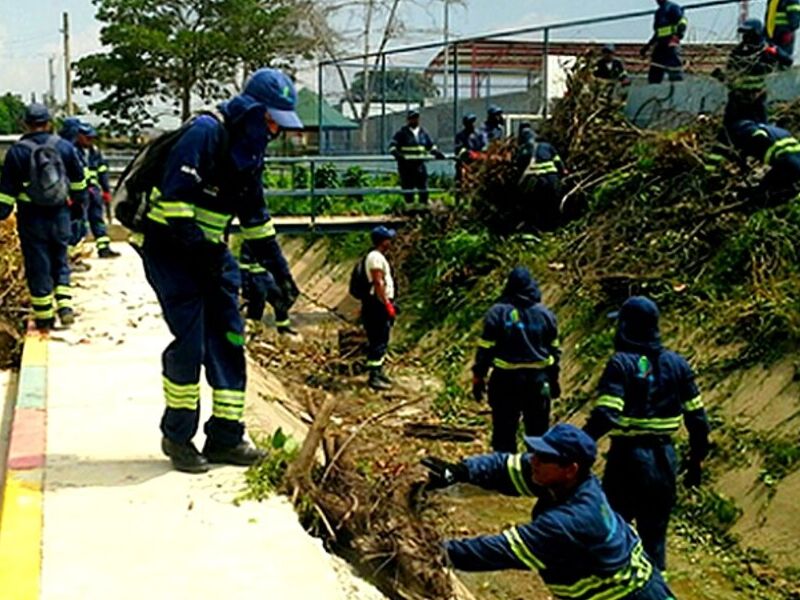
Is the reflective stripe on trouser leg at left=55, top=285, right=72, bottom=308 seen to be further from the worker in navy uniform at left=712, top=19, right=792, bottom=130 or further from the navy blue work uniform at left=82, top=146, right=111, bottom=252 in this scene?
the worker in navy uniform at left=712, top=19, right=792, bottom=130

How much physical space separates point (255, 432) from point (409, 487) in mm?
1776

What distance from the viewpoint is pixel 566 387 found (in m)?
11.1

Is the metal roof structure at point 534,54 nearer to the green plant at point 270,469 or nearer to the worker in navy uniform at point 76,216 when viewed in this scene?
the worker in navy uniform at point 76,216

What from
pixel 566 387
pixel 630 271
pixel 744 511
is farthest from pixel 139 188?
pixel 630 271

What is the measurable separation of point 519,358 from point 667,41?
8.29 metres

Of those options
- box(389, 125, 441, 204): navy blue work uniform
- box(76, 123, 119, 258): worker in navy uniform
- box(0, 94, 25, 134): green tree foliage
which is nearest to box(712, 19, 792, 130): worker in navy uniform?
box(389, 125, 441, 204): navy blue work uniform

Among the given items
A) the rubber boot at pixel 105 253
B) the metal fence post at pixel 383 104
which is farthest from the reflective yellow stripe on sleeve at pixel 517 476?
the metal fence post at pixel 383 104

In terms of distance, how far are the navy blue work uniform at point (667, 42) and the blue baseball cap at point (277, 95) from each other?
10468 mm

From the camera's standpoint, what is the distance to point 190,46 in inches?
1483

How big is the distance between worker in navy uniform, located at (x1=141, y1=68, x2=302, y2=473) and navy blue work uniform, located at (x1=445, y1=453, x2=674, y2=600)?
175 centimetres

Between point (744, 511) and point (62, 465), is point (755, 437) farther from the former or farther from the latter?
point (62, 465)

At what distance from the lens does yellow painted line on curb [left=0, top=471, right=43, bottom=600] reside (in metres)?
4.38

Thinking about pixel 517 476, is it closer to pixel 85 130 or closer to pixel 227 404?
pixel 227 404

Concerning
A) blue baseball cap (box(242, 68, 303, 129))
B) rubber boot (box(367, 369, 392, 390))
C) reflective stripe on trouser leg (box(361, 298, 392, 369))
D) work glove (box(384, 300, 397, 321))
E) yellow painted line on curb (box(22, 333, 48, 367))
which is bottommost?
rubber boot (box(367, 369, 392, 390))
